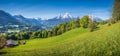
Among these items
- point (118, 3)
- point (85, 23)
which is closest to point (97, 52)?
point (118, 3)

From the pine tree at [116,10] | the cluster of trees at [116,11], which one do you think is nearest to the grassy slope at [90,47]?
the cluster of trees at [116,11]

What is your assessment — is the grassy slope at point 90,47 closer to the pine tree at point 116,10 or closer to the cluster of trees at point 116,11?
the cluster of trees at point 116,11

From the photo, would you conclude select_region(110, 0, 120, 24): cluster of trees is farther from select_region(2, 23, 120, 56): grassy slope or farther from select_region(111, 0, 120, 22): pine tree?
select_region(2, 23, 120, 56): grassy slope

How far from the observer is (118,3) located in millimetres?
110125

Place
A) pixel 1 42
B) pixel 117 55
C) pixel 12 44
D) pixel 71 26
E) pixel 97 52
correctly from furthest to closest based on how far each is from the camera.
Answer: pixel 71 26, pixel 12 44, pixel 1 42, pixel 97 52, pixel 117 55

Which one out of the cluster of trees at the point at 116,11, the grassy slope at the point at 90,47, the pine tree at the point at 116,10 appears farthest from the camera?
the pine tree at the point at 116,10

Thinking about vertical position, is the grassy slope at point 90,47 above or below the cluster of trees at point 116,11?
below

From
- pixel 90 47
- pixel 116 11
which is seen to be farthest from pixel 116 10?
pixel 90 47

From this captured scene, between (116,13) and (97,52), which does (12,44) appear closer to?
(116,13)

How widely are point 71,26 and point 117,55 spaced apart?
162 m

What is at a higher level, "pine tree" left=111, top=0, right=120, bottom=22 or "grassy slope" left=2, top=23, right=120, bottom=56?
"pine tree" left=111, top=0, right=120, bottom=22

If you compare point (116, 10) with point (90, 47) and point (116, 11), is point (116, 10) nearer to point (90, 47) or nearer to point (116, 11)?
point (116, 11)

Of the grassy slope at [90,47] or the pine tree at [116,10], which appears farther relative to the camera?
the pine tree at [116,10]

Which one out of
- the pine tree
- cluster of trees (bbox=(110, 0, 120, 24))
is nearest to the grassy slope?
cluster of trees (bbox=(110, 0, 120, 24))
